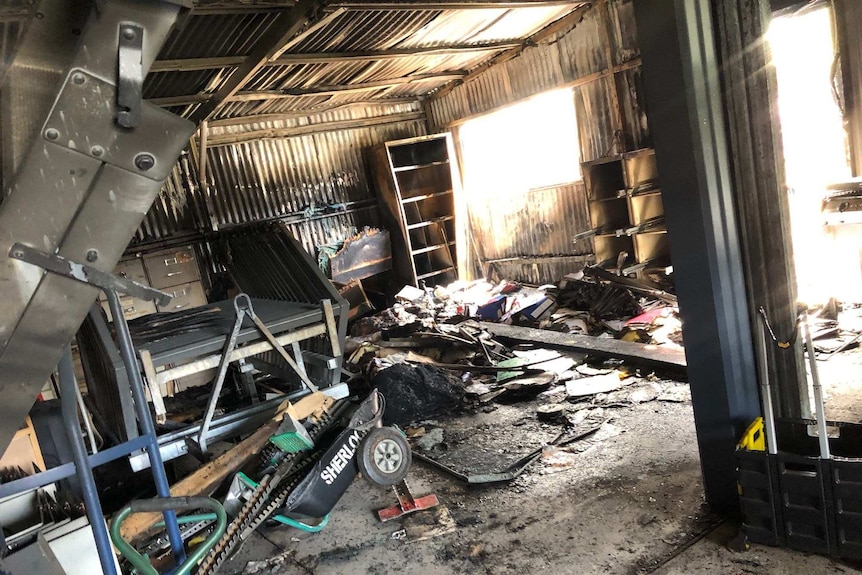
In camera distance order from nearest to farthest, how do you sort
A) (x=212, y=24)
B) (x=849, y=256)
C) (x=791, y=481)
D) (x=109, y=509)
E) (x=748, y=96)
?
1. (x=791, y=481)
2. (x=748, y=96)
3. (x=109, y=509)
4. (x=212, y=24)
5. (x=849, y=256)

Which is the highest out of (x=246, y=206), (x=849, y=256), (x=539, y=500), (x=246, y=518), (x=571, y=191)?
(x=246, y=206)

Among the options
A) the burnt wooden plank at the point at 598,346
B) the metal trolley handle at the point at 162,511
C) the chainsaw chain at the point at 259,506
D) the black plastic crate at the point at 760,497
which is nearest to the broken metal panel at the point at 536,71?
the burnt wooden plank at the point at 598,346

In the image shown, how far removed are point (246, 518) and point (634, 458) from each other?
246 cm

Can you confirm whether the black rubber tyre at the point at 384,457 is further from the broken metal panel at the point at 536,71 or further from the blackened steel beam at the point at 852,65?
the broken metal panel at the point at 536,71

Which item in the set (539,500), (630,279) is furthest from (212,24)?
(630,279)

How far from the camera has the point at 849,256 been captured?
6082 millimetres

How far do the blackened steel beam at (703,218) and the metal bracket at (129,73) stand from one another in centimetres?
229

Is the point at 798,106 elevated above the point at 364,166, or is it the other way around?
the point at 364,166

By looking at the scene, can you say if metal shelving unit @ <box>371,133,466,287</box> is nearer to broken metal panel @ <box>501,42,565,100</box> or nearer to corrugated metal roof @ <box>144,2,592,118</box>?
corrugated metal roof @ <box>144,2,592,118</box>

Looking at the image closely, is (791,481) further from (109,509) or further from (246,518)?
(109,509)

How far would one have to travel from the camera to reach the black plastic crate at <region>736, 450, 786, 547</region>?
2.49m

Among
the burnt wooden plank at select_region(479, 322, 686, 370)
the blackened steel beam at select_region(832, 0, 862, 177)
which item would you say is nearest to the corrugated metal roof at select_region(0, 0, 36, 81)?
the burnt wooden plank at select_region(479, 322, 686, 370)

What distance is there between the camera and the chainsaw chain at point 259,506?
3.09 meters

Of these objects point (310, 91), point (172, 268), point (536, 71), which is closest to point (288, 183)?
point (310, 91)
